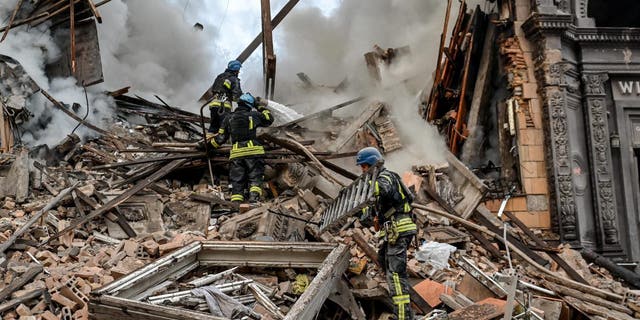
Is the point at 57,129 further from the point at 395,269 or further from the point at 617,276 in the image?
the point at 617,276

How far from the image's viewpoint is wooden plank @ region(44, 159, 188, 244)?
6012 mm

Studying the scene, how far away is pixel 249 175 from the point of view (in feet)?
24.6

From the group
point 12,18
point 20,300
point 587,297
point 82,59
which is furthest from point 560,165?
point 12,18

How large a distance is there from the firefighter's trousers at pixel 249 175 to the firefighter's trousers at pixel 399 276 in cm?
296

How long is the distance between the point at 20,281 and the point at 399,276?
12.1 ft

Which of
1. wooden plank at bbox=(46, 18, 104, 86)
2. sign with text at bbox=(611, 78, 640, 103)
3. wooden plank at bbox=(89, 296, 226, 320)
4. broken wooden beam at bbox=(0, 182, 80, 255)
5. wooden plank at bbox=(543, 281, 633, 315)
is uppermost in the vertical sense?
wooden plank at bbox=(46, 18, 104, 86)

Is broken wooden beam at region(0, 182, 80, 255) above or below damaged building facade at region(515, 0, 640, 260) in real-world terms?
below

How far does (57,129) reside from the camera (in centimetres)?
934

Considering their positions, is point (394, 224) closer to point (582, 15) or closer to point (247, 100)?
point (247, 100)

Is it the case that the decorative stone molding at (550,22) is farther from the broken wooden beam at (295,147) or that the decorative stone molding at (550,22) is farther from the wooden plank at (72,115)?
the wooden plank at (72,115)

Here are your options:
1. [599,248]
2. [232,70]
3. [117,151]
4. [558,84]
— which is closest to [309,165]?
[232,70]

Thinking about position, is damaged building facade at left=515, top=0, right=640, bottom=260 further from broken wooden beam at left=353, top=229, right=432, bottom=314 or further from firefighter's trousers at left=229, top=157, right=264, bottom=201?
firefighter's trousers at left=229, top=157, right=264, bottom=201

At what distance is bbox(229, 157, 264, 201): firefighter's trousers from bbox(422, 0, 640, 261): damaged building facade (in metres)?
3.86

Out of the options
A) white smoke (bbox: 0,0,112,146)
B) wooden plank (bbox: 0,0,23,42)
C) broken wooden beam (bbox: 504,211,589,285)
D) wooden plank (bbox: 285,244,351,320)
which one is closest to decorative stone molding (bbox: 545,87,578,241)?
broken wooden beam (bbox: 504,211,589,285)
